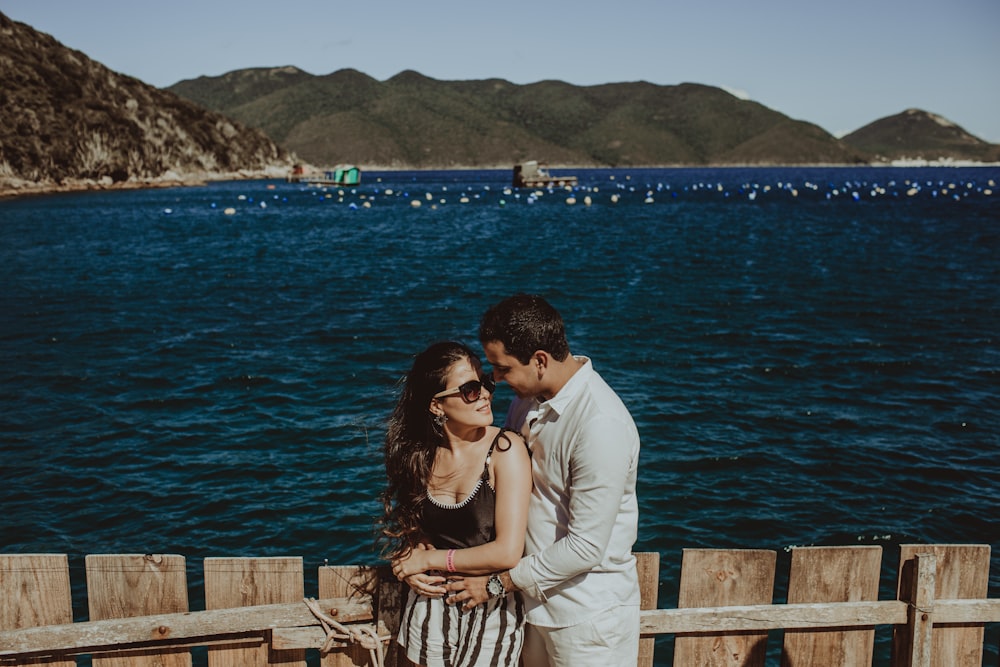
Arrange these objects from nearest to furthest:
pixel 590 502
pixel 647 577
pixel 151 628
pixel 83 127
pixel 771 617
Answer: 1. pixel 590 502
2. pixel 151 628
3. pixel 647 577
4. pixel 771 617
5. pixel 83 127

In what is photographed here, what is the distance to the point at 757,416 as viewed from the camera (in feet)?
47.0

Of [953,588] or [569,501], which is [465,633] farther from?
[953,588]

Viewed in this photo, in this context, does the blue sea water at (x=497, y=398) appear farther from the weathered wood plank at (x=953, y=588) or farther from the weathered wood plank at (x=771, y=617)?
the weathered wood plank at (x=771, y=617)

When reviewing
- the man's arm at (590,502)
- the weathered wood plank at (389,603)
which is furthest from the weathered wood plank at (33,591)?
the man's arm at (590,502)

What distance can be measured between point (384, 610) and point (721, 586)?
1489 millimetres

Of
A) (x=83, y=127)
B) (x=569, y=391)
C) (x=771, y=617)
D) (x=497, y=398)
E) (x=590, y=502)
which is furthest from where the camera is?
(x=83, y=127)

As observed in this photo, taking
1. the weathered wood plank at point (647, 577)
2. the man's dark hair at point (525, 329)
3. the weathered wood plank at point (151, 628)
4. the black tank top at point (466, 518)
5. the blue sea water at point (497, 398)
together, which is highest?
the man's dark hair at point (525, 329)

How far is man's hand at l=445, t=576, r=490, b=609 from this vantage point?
115 inches

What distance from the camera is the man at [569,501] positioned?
2789 mm

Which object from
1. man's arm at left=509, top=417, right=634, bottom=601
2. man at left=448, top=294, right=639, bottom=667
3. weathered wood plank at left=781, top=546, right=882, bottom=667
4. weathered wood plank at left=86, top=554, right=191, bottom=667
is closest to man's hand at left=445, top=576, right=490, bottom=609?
man at left=448, top=294, right=639, bottom=667

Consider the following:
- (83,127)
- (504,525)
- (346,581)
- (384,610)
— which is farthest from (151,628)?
(83,127)

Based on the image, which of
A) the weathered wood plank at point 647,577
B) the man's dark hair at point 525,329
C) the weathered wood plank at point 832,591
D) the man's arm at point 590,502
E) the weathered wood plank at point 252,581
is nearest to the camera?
the man's arm at point 590,502

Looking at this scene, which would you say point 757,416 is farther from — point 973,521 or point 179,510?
point 179,510

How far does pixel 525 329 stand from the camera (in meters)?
2.88
